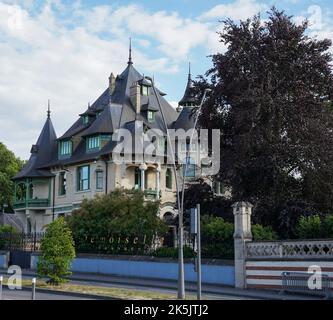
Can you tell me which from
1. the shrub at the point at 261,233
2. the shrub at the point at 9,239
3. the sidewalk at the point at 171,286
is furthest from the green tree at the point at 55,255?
the shrub at the point at 9,239

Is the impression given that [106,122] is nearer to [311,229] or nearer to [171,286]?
[171,286]

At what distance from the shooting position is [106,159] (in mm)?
49156

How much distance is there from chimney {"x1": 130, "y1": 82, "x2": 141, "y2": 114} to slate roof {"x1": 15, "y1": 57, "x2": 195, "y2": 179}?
347mm

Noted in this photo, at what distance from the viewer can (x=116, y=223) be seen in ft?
108

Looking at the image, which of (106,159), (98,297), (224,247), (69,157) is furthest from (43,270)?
(69,157)

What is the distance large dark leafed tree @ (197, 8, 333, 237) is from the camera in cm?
3173

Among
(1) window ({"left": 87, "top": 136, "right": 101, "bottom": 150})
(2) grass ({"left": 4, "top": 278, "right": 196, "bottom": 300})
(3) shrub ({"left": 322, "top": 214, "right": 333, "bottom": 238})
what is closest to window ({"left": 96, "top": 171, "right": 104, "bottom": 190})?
(1) window ({"left": 87, "top": 136, "right": 101, "bottom": 150})

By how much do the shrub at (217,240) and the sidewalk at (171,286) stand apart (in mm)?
1534

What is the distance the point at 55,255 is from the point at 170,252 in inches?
319

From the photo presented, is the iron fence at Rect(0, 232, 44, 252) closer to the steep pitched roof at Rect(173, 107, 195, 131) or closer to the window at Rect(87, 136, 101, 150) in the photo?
the window at Rect(87, 136, 101, 150)

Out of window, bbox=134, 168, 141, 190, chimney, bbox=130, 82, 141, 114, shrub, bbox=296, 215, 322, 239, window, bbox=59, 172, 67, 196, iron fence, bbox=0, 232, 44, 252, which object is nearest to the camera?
shrub, bbox=296, 215, 322, 239

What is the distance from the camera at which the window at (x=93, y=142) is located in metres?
49.9

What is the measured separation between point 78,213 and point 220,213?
815cm

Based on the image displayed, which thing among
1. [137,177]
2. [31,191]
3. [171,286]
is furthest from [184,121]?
[171,286]
